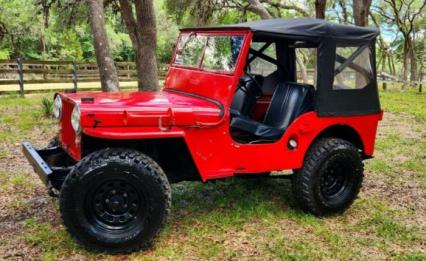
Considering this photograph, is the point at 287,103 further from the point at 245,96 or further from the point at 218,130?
the point at 218,130

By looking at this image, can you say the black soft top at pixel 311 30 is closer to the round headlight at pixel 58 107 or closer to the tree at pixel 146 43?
the round headlight at pixel 58 107

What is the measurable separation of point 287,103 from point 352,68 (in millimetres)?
761

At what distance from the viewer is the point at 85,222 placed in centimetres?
381

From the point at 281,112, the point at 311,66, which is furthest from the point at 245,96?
the point at 311,66

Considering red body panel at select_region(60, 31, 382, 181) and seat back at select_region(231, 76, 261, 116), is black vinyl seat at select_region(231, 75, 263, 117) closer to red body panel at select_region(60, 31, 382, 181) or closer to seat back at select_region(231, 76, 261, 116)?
seat back at select_region(231, 76, 261, 116)

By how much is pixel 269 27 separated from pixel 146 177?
1.86m

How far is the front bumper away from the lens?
12.8 feet

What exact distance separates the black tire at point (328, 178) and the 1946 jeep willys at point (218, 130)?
1cm

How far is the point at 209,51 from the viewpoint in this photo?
4.92 metres

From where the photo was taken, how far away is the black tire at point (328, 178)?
473 cm

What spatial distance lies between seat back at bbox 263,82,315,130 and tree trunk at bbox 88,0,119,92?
17.0 ft

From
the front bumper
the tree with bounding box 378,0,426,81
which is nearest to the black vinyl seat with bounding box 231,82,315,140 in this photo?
the front bumper

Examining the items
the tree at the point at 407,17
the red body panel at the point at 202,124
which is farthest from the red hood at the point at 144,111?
the tree at the point at 407,17

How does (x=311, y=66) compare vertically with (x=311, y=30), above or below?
below
